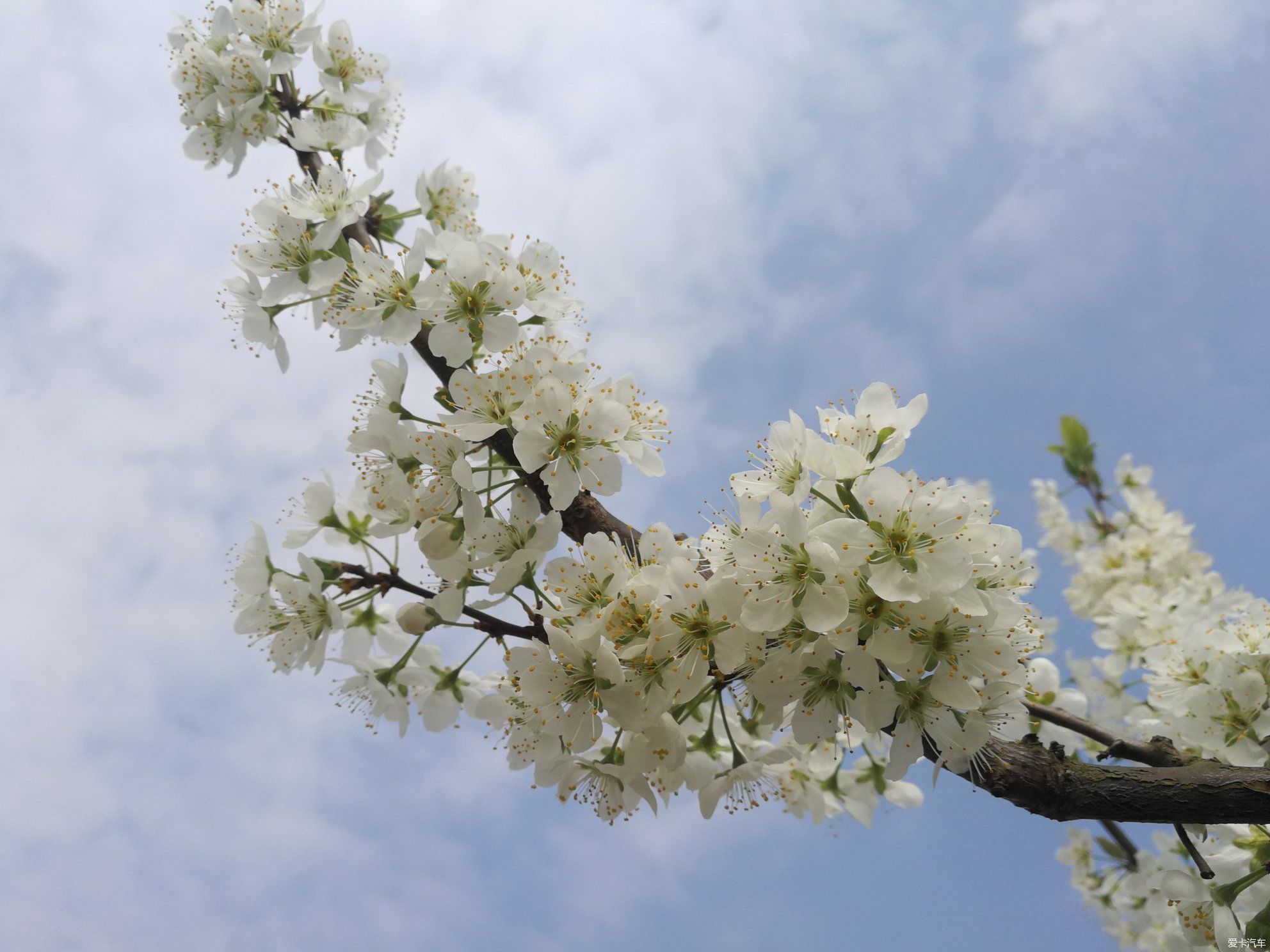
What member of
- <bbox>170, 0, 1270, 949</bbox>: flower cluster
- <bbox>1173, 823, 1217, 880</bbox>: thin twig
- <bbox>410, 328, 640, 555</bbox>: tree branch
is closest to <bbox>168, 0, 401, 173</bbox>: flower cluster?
<bbox>170, 0, 1270, 949</bbox>: flower cluster

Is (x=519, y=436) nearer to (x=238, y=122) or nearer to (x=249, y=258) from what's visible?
(x=249, y=258)

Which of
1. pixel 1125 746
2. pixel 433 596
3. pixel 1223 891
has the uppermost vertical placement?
pixel 433 596

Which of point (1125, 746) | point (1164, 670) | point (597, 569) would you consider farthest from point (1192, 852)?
point (597, 569)

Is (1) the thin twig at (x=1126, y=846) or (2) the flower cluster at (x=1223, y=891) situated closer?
(2) the flower cluster at (x=1223, y=891)

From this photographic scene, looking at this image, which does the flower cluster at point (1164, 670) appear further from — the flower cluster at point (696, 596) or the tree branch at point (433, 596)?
the tree branch at point (433, 596)

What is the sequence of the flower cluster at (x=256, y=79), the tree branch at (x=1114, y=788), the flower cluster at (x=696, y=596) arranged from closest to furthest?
the flower cluster at (x=696, y=596), the tree branch at (x=1114, y=788), the flower cluster at (x=256, y=79)

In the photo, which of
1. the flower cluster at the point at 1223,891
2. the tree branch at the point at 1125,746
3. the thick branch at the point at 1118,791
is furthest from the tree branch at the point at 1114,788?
the flower cluster at the point at 1223,891

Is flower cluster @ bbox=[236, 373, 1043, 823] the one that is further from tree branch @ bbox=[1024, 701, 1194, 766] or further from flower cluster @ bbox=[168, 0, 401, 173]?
flower cluster @ bbox=[168, 0, 401, 173]

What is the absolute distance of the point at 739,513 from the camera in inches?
73.7

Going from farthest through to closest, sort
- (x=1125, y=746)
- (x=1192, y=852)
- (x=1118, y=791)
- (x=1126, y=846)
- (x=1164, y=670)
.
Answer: (x=1126, y=846) → (x=1164, y=670) → (x=1125, y=746) → (x=1192, y=852) → (x=1118, y=791)

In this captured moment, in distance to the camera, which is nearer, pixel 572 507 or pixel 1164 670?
pixel 572 507

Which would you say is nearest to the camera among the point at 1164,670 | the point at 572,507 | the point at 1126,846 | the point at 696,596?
the point at 696,596

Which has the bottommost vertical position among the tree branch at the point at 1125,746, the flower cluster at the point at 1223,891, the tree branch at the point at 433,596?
the flower cluster at the point at 1223,891

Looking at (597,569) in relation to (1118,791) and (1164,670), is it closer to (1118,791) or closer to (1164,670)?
(1118,791)
